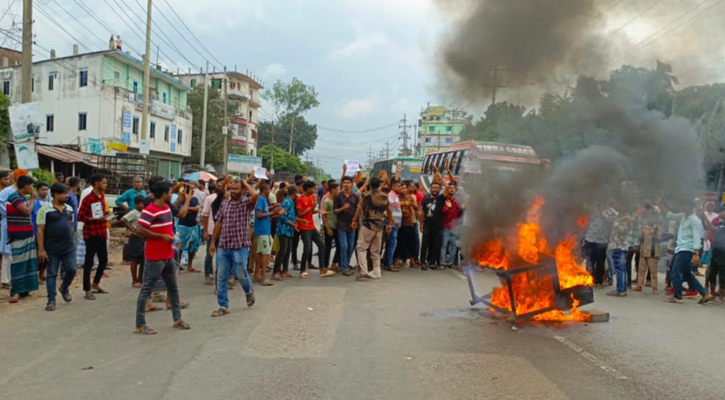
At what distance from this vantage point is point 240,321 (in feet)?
20.9

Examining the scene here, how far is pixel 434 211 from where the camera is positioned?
11.0 meters

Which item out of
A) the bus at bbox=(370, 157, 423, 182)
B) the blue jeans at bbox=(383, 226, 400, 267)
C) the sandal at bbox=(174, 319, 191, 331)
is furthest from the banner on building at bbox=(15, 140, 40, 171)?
the bus at bbox=(370, 157, 423, 182)

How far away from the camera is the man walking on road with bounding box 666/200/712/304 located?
870cm

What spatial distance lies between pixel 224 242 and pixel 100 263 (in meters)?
2.25

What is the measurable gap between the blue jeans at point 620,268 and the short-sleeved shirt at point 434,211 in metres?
3.28

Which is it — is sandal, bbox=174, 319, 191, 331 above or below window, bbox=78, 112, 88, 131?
below

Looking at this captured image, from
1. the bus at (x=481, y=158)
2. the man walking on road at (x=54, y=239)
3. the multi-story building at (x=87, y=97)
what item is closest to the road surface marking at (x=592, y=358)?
the bus at (x=481, y=158)

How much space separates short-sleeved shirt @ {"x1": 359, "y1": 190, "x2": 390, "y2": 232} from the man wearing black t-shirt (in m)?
A: 1.68

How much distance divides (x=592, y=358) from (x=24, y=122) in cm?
924

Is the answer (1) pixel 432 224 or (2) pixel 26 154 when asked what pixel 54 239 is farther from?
(1) pixel 432 224

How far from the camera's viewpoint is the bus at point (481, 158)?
768 cm

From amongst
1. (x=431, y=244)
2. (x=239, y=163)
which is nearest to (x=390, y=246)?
(x=431, y=244)

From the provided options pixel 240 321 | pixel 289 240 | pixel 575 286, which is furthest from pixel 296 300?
pixel 575 286

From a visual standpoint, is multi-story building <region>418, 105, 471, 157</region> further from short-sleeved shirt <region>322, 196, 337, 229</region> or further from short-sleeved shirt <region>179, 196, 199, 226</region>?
short-sleeved shirt <region>179, 196, 199, 226</region>
